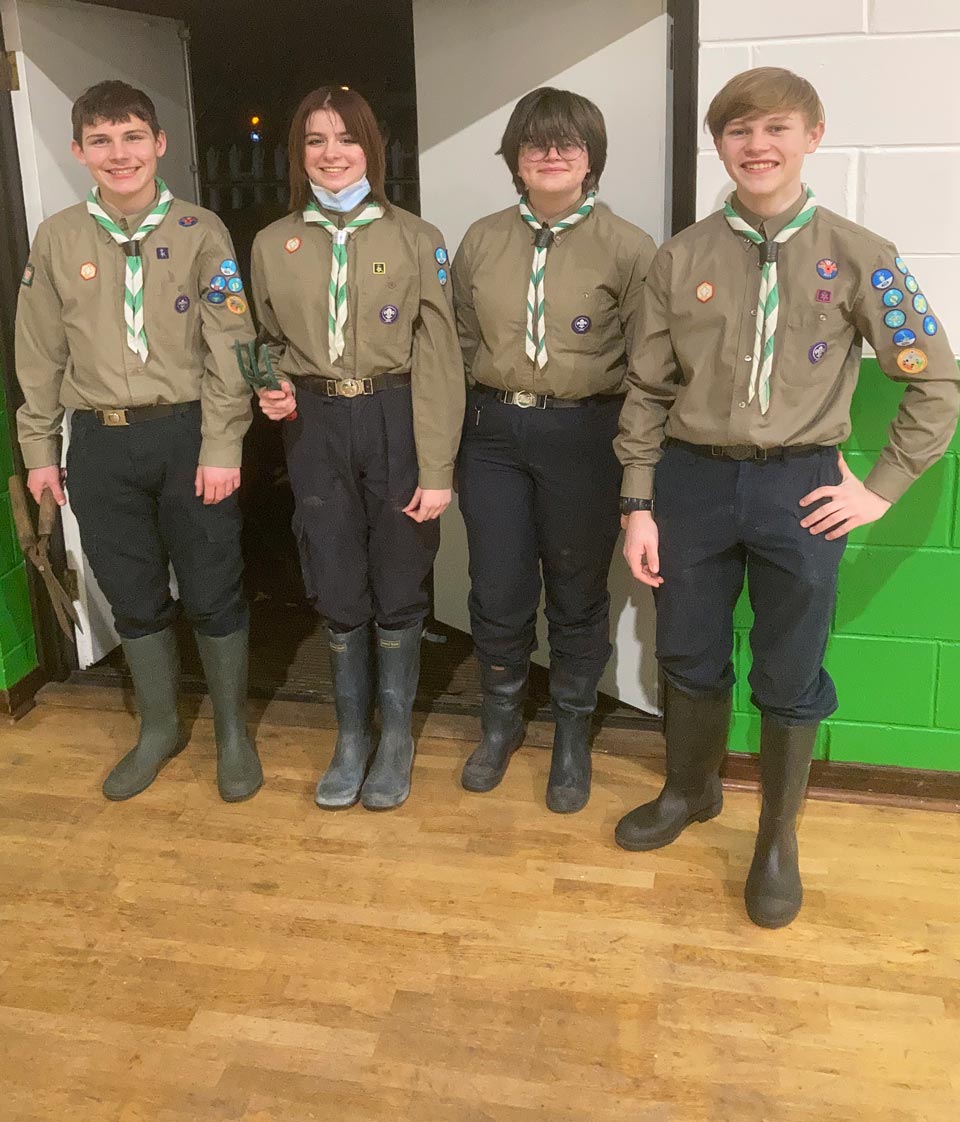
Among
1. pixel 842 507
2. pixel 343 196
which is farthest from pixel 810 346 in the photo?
pixel 343 196

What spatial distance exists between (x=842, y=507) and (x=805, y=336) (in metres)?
0.29

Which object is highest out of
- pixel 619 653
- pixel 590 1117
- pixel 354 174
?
pixel 354 174

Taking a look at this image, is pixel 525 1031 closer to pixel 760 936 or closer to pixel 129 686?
pixel 760 936

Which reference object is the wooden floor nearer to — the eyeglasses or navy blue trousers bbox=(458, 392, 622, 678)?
navy blue trousers bbox=(458, 392, 622, 678)

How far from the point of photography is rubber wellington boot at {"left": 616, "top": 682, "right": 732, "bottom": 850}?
2152mm

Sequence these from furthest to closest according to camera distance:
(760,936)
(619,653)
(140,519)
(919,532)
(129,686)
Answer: (129,686)
(619,653)
(140,519)
(919,532)
(760,936)

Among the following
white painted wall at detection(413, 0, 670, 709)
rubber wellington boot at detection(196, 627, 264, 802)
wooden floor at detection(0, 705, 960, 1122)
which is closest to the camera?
wooden floor at detection(0, 705, 960, 1122)

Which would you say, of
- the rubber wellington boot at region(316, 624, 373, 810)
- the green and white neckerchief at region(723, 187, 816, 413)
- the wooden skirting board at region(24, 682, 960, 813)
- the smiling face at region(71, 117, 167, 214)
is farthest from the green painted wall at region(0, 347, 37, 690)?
the green and white neckerchief at region(723, 187, 816, 413)

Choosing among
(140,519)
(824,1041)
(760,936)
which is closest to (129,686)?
(140,519)

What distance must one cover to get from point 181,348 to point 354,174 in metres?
0.51

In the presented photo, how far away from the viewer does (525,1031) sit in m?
1.75

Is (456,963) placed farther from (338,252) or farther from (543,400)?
(338,252)

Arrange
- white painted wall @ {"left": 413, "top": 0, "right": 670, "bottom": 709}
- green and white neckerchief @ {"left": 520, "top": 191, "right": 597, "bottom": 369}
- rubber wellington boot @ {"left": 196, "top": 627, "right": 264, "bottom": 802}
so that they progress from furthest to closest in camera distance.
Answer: rubber wellington boot @ {"left": 196, "top": 627, "right": 264, "bottom": 802}, white painted wall @ {"left": 413, "top": 0, "right": 670, "bottom": 709}, green and white neckerchief @ {"left": 520, "top": 191, "right": 597, "bottom": 369}

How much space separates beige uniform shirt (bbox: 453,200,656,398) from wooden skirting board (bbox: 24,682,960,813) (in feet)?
2.98
